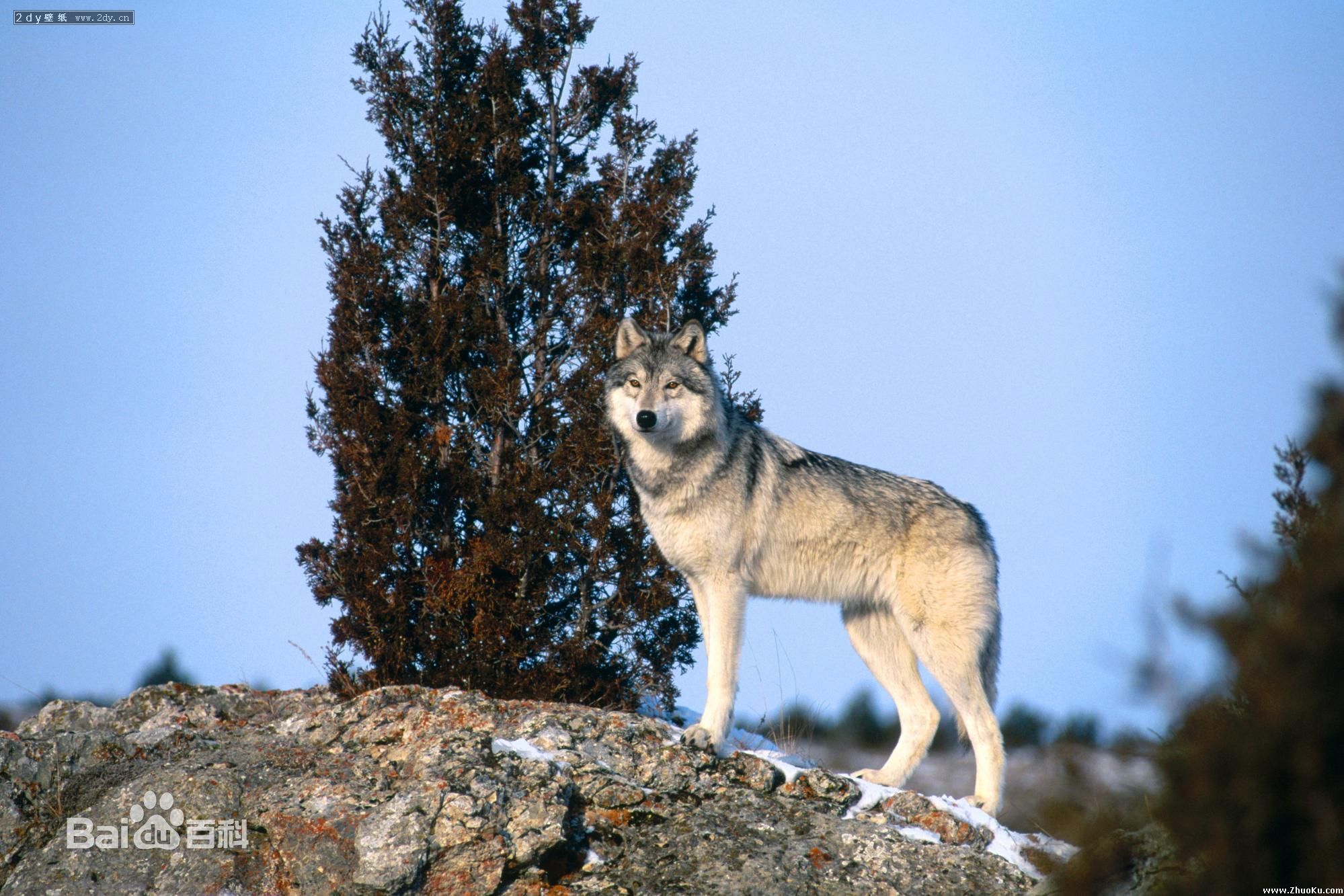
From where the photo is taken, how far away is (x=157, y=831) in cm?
613

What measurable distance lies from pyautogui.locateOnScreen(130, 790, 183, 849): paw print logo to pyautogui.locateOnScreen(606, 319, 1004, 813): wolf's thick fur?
131 inches

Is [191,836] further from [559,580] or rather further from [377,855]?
[559,580]

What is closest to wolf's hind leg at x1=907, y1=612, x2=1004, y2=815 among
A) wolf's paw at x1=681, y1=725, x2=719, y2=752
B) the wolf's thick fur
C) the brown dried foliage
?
the wolf's thick fur

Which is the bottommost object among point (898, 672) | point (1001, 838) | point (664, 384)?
point (1001, 838)

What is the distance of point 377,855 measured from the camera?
5.59m

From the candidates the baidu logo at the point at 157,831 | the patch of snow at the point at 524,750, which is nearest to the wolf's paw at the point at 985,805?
the patch of snow at the point at 524,750

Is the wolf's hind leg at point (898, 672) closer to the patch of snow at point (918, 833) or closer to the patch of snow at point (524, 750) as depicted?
the patch of snow at point (918, 833)

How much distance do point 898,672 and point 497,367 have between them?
3980mm

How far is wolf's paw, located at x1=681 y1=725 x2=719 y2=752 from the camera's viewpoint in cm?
679

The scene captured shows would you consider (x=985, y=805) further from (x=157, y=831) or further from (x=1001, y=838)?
(x=157, y=831)

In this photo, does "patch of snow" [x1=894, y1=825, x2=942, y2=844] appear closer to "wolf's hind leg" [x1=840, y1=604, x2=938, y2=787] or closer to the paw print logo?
"wolf's hind leg" [x1=840, y1=604, x2=938, y2=787]

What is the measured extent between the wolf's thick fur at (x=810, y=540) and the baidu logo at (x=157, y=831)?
10.0 feet

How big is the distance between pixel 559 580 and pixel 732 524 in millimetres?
2020

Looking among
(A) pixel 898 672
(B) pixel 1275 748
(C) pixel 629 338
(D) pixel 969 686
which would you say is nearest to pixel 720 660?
(A) pixel 898 672
